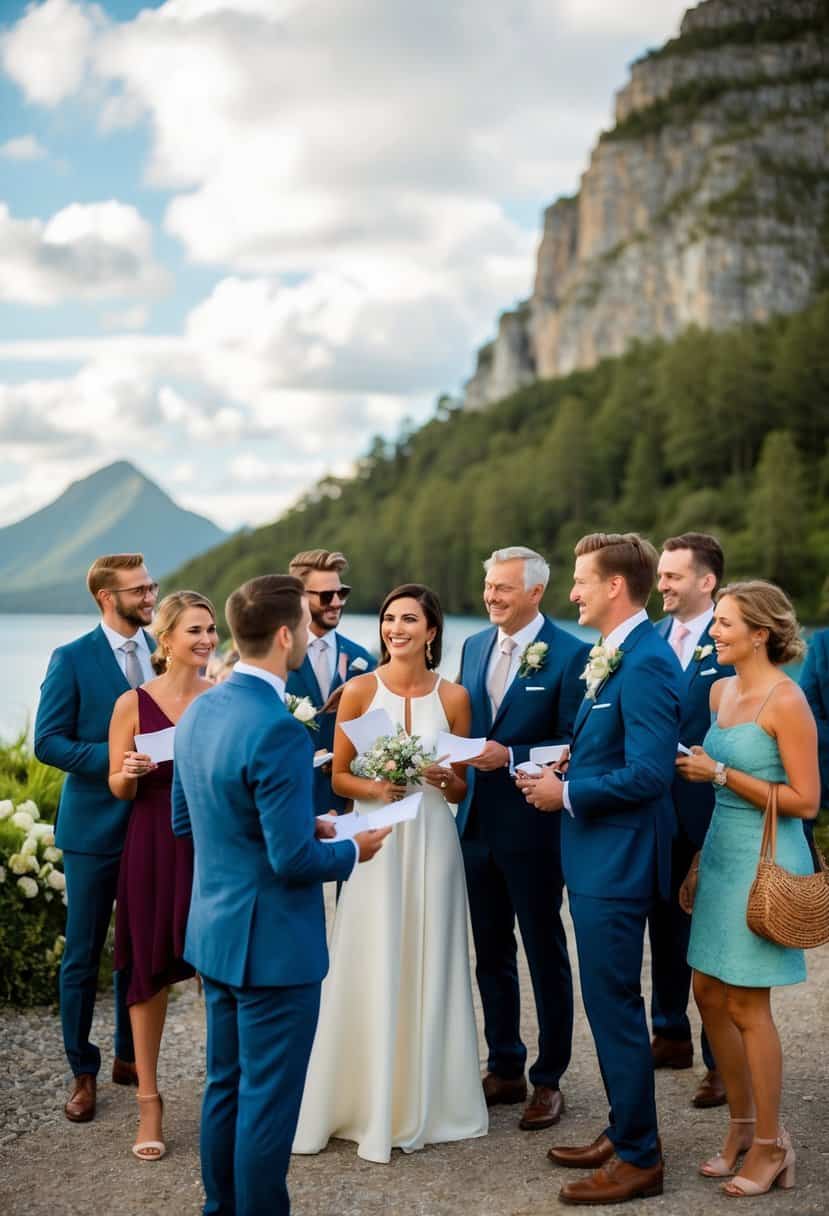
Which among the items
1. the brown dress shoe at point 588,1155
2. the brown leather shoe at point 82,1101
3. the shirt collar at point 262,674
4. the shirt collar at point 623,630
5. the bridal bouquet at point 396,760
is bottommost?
the brown dress shoe at point 588,1155

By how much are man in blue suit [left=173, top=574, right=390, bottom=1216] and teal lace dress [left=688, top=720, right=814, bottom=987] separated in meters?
1.70

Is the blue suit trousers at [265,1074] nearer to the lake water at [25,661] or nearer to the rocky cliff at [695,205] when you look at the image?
the lake water at [25,661]

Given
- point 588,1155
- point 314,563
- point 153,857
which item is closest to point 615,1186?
point 588,1155

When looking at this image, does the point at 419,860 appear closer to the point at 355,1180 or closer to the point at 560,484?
the point at 355,1180

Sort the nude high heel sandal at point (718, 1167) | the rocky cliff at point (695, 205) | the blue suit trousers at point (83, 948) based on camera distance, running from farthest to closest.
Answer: the rocky cliff at point (695, 205) < the blue suit trousers at point (83, 948) < the nude high heel sandal at point (718, 1167)

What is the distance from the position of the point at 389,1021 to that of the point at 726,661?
2043 millimetres

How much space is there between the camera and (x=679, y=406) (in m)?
72.4

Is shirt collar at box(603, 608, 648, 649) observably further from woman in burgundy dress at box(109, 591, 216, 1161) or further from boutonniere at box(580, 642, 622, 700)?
woman in burgundy dress at box(109, 591, 216, 1161)

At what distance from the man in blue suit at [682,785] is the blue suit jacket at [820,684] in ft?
2.44

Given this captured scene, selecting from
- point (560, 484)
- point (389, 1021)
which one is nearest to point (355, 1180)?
point (389, 1021)

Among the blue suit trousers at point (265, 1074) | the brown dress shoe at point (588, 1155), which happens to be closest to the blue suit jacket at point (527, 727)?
the brown dress shoe at point (588, 1155)

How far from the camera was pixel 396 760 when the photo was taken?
5.00 metres

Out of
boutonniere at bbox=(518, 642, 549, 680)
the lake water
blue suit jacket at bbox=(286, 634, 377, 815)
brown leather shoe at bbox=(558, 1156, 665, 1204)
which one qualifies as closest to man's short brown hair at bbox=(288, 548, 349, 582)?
blue suit jacket at bbox=(286, 634, 377, 815)

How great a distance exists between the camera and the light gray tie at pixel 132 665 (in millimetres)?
5797
